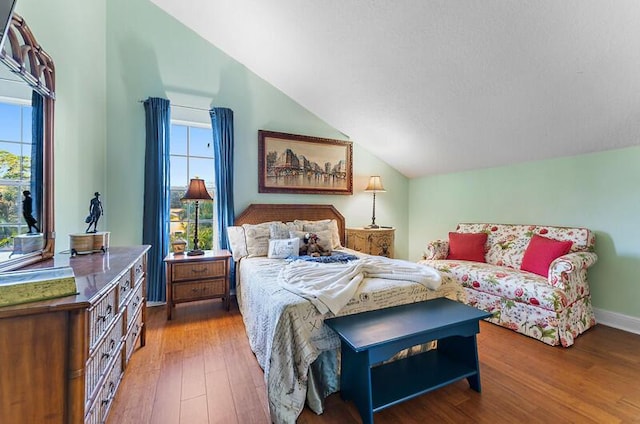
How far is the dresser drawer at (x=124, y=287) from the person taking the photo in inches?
62.0

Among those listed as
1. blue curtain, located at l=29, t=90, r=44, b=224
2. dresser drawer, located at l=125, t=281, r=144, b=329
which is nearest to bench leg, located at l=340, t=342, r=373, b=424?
dresser drawer, located at l=125, t=281, r=144, b=329

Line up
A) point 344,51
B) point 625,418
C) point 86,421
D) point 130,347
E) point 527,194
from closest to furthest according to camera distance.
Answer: point 86,421 → point 625,418 → point 130,347 → point 344,51 → point 527,194

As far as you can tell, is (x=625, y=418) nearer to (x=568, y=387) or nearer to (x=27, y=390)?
(x=568, y=387)

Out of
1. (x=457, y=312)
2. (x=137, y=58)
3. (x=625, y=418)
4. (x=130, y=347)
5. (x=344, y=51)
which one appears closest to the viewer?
(x=625, y=418)

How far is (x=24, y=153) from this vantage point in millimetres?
1463

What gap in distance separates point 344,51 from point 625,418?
10.7 ft

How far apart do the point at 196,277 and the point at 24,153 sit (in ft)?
5.52

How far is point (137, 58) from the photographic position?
3027mm

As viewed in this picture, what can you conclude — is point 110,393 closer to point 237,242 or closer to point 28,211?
point 28,211

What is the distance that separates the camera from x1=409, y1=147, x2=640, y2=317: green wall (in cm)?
255

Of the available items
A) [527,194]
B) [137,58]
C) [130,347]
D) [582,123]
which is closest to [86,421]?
[130,347]

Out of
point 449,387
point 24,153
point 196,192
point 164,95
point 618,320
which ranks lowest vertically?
point 449,387

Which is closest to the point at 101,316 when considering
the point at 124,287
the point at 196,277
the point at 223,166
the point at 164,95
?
the point at 124,287

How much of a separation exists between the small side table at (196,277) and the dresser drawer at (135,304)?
48 centimetres
